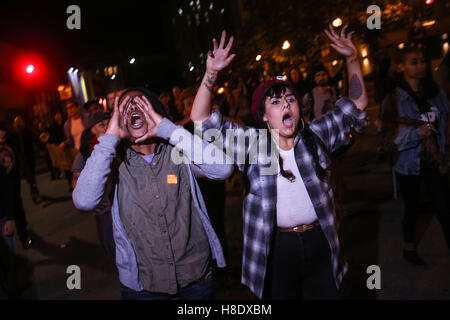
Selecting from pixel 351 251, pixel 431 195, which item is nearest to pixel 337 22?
pixel 431 195

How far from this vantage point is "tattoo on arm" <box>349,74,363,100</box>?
253cm

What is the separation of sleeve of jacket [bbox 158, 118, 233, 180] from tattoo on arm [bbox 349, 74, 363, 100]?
1043mm

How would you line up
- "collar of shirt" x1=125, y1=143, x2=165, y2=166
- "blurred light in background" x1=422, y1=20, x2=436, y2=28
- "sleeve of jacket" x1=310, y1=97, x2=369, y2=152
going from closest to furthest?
"collar of shirt" x1=125, y1=143, x2=165, y2=166
"sleeve of jacket" x1=310, y1=97, x2=369, y2=152
"blurred light in background" x1=422, y1=20, x2=436, y2=28

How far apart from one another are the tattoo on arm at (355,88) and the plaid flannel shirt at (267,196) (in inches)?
2.3

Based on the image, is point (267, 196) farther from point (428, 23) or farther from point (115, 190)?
point (428, 23)

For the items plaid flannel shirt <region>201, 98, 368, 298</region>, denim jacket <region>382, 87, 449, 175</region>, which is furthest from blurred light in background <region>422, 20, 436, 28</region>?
plaid flannel shirt <region>201, 98, 368, 298</region>

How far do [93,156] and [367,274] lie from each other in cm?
311

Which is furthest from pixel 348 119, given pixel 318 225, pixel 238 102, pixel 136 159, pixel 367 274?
pixel 238 102

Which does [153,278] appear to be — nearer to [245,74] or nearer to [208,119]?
[208,119]

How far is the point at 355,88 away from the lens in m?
2.54

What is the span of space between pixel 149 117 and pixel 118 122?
190 mm

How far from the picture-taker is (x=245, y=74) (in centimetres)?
627

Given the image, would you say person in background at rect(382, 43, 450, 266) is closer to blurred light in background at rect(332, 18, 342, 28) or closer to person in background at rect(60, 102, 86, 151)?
blurred light in background at rect(332, 18, 342, 28)

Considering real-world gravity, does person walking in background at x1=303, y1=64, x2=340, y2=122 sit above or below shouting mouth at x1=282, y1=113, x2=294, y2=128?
above
